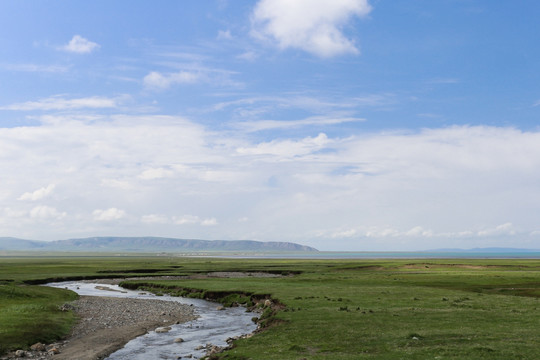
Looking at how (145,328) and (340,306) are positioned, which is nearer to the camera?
(145,328)

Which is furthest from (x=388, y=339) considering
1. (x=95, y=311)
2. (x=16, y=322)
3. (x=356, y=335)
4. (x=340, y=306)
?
(x=95, y=311)

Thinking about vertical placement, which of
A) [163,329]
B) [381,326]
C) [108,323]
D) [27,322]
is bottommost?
[108,323]

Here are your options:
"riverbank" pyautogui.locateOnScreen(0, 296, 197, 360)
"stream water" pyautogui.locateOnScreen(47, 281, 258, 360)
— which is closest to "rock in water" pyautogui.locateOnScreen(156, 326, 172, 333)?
"stream water" pyautogui.locateOnScreen(47, 281, 258, 360)

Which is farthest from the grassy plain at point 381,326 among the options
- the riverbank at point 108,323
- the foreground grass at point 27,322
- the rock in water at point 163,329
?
the rock in water at point 163,329

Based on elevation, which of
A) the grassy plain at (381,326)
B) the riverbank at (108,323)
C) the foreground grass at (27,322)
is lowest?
the riverbank at (108,323)

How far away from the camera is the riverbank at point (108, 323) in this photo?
2840cm

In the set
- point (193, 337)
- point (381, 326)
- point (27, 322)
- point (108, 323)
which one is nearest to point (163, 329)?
point (193, 337)

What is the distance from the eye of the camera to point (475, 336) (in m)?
25.6

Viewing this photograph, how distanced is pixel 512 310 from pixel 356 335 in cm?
1763

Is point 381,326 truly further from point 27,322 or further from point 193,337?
point 27,322

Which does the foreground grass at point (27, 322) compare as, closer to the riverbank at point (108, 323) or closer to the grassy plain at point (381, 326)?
the grassy plain at point (381, 326)

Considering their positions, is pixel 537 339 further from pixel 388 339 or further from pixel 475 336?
pixel 388 339

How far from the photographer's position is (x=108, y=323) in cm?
3975

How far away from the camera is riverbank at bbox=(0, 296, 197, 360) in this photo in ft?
93.2
